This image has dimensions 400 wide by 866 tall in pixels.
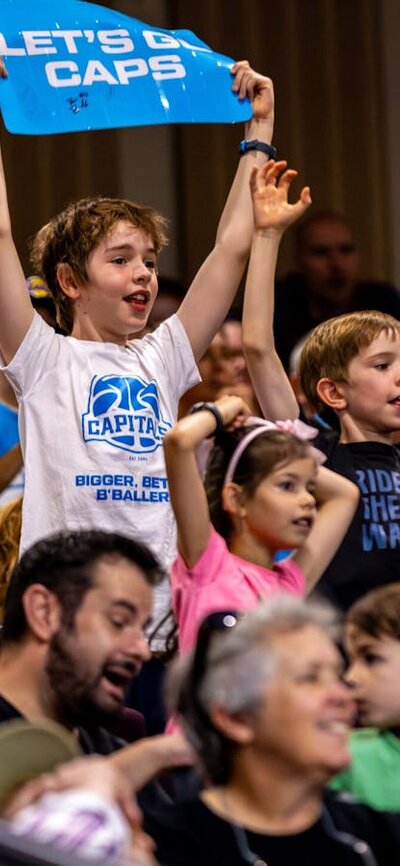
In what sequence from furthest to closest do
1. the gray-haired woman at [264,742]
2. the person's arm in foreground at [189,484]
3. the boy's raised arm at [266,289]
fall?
the boy's raised arm at [266,289], the person's arm in foreground at [189,484], the gray-haired woman at [264,742]

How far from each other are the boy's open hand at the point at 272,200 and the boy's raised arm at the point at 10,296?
489 mm

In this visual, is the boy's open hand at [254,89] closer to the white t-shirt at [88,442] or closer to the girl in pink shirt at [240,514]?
the white t-shirt at [88,442]

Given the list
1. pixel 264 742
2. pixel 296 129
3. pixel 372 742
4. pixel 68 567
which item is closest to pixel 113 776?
pixel 264 742

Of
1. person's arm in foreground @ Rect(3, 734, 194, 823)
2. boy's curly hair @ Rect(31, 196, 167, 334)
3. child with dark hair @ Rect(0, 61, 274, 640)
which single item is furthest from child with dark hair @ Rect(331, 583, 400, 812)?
boy's curly hair @ Rect(31, 196, 167, 334)

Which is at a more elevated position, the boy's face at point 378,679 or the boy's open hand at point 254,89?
the boy's open hand at point 254,89

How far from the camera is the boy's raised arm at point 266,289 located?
3.60 metres

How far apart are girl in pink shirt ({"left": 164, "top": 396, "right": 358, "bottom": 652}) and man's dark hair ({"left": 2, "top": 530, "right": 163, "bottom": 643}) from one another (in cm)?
27

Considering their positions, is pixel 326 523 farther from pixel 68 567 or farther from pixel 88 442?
pixel 68 567

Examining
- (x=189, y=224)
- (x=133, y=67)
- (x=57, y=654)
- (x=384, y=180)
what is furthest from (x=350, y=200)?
(x=57, y=654)

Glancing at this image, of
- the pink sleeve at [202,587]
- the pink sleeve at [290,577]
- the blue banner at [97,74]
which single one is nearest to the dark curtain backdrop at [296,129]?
the blue banner at [97,74]

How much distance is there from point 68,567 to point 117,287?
947mm

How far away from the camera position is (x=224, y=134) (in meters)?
6.76

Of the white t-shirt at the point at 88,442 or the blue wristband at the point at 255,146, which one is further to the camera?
the blue wristband at the point at 255,146

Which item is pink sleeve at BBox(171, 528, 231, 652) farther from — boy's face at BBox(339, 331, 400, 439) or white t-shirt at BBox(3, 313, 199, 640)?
boy's face at BBox(339, 331, 400, 439)
